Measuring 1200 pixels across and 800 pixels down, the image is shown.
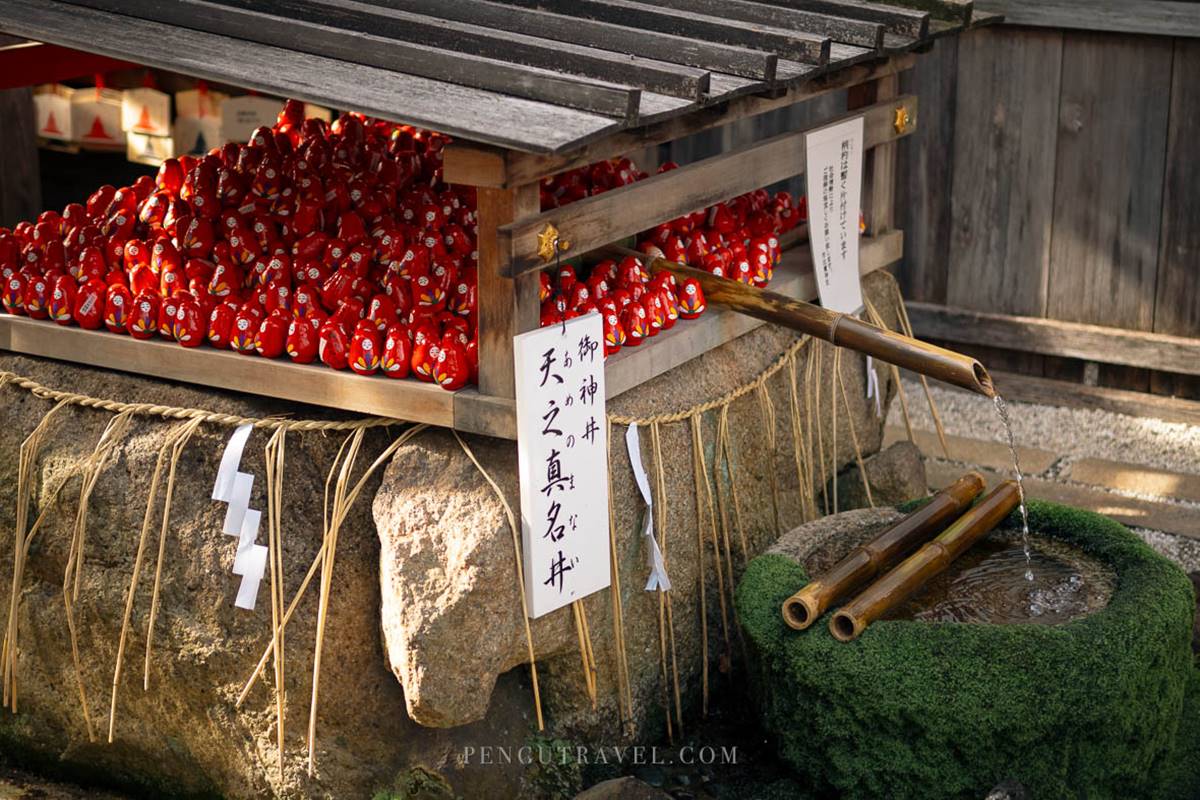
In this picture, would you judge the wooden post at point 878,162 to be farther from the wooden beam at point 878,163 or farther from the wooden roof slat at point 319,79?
the wooden roof slat at point 319,79

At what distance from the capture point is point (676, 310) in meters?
4.28

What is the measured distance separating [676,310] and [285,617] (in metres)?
1.40

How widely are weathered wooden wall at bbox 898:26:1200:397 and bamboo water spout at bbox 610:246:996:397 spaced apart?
8.97 ft

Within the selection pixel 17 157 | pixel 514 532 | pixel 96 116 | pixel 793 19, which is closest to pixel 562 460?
pixel 514 532

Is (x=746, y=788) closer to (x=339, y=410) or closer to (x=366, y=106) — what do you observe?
(x=339, y=410)

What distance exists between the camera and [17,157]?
20.5ft

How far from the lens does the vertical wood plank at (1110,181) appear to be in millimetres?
6418

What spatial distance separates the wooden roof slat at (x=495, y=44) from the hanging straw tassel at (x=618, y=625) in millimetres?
899

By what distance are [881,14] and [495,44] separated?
64.9 inches

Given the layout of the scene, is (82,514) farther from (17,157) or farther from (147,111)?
(147,111)

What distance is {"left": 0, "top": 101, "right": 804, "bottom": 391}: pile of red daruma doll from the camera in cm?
385

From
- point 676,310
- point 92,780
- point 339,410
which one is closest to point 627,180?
point 676,310

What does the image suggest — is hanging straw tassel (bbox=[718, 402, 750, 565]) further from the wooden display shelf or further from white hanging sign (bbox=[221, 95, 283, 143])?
white hanging sign (bbox=[221, 95, 283, 143])

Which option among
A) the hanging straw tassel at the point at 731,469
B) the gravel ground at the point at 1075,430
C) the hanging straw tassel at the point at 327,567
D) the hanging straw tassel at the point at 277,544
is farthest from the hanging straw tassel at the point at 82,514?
the gravel ground at the point at 1075,430
